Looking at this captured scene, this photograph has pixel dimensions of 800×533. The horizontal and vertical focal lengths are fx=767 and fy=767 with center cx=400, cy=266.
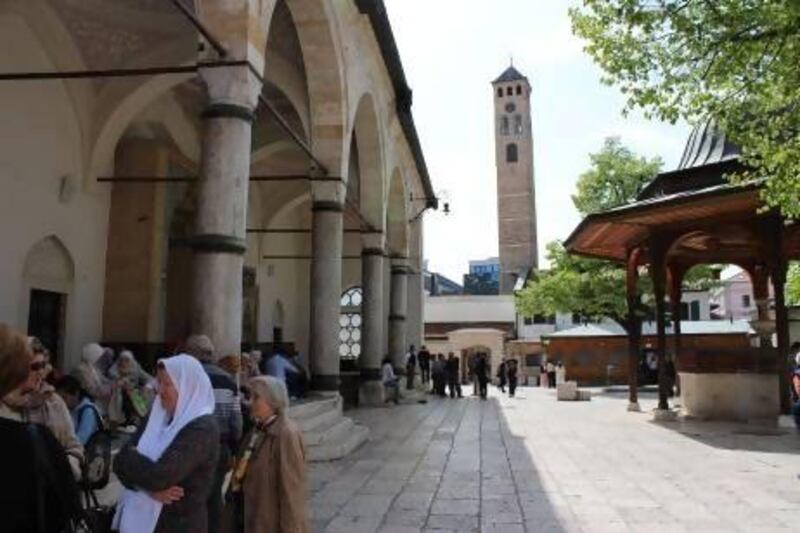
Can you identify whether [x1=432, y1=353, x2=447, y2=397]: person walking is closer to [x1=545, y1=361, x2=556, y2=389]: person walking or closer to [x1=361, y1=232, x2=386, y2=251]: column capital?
[x1=361, y1=232, x2=386, y2=251]: column capital

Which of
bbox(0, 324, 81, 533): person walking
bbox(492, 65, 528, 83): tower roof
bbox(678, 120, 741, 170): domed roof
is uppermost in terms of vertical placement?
bbox(492, 65, 528, 83): tower roof

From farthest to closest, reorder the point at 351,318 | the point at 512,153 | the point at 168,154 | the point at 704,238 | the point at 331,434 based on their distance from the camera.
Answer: the point at 512,153 → the point at 351,318 → the point at 704,238 → the point at 168,154 → the point at 331,434

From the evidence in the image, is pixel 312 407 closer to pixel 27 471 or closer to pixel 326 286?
pixel 326 286

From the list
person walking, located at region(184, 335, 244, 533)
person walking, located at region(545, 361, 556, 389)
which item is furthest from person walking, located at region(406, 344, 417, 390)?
person walking, located at region(184, 335, 244, 533)

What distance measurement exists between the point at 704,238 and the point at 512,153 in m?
47.3

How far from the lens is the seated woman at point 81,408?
431 cm

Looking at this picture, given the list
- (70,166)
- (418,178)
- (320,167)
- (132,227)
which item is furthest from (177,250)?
(418,178)

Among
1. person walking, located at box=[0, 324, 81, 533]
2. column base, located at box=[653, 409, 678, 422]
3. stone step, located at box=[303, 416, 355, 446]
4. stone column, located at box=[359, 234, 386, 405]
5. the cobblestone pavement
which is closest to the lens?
person walking, located at box=[0, 324, 81, 533]

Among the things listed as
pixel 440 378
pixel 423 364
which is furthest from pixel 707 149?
pixel 423 364

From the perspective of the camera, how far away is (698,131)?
53.8ft

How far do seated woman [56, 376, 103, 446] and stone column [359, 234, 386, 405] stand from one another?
39.6ft

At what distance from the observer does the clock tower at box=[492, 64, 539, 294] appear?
2420 inches

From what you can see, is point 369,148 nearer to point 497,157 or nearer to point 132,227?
point 132,227

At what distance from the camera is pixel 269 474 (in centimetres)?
366
